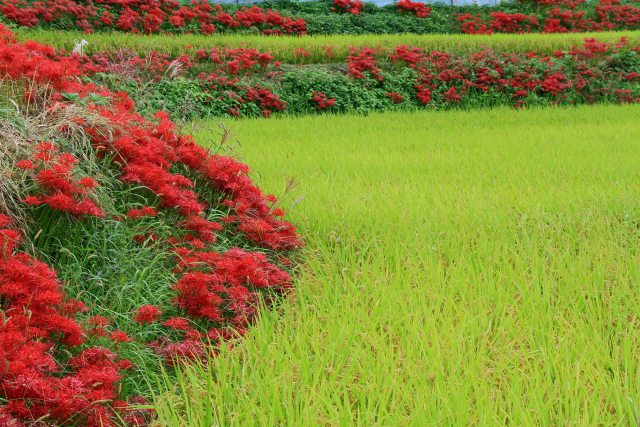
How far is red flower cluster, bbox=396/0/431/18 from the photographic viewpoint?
17.5 metres

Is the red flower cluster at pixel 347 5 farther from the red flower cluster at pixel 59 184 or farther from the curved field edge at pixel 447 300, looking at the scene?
the red flower cluster at pixel 59 184

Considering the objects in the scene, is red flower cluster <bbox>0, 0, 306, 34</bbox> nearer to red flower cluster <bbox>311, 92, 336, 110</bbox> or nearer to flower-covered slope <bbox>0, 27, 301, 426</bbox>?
red flower cluster <bbox>311, 92, 336, 110</bbox>

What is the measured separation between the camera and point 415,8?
57.8 feet

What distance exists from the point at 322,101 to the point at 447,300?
728 centimetres

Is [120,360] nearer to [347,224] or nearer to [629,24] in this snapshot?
[347,224]

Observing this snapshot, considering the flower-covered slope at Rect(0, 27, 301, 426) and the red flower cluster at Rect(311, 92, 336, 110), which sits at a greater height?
the flower-covered slope at Rect(0, 27, 301, 426)

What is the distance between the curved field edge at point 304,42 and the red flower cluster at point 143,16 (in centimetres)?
79

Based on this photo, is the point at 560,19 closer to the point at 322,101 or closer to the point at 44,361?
the point at 322,101

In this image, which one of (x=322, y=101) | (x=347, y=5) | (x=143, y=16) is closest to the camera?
(x=322, y=101)

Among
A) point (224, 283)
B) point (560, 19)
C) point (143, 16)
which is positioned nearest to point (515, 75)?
point (560, 19)

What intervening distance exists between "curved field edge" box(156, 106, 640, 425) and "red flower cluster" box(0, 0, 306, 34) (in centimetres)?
774

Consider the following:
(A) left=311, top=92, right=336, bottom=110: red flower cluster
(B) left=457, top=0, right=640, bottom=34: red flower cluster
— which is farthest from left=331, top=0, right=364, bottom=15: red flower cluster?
(A) left=311, top=92, right=336, bottom=110: red flower cluster

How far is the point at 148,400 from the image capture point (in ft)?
9.12

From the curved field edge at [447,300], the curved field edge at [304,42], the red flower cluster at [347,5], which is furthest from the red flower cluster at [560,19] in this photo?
the curved field edge at [447,300]
